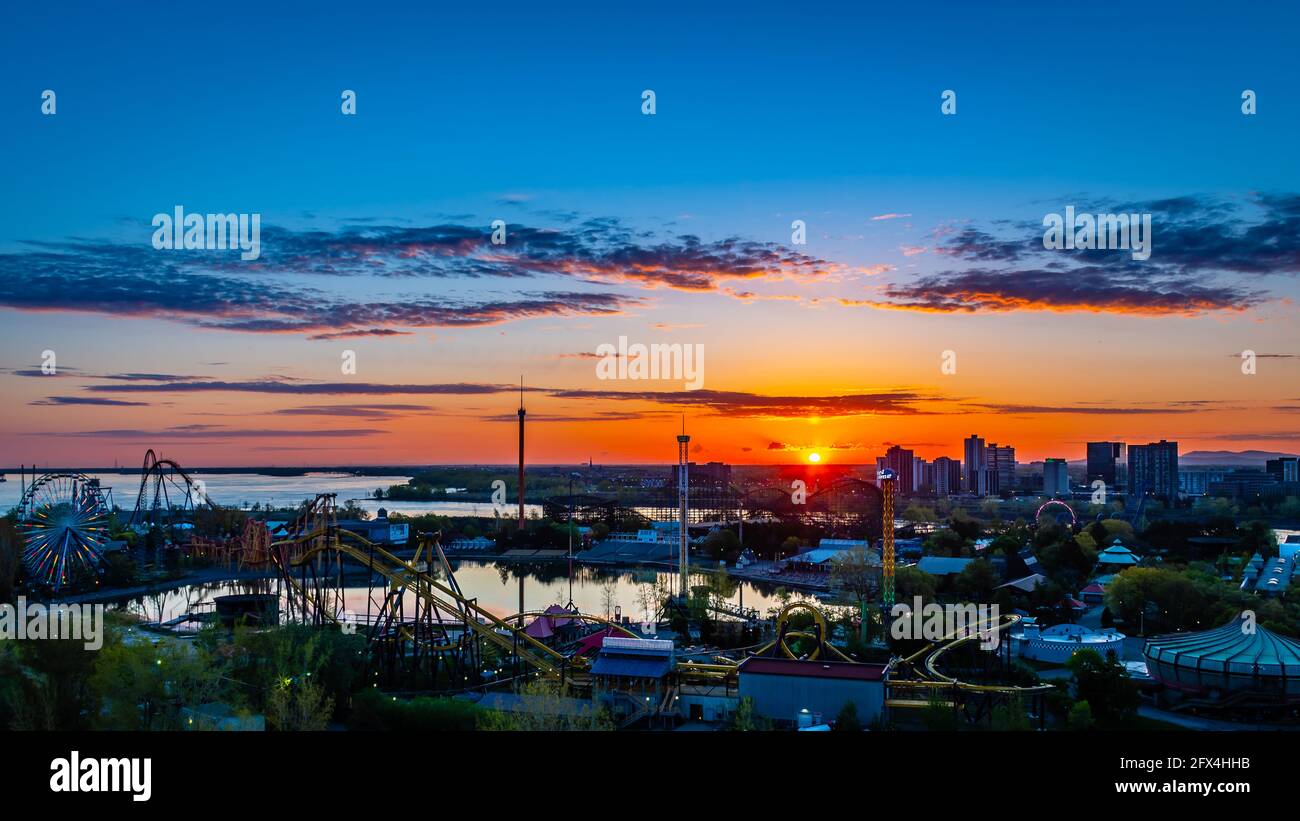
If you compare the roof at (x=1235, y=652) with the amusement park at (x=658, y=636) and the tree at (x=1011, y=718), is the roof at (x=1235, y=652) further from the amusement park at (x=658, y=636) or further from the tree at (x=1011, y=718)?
the tree at (x=1011, y=718)

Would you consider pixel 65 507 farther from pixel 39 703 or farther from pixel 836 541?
pixel 836 541

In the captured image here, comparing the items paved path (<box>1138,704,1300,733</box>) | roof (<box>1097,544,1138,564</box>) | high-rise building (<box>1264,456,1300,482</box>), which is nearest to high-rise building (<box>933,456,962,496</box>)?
high-rise building (<box>1264,456,1300,482</box>)

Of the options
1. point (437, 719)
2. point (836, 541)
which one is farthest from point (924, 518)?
point (437, 719)

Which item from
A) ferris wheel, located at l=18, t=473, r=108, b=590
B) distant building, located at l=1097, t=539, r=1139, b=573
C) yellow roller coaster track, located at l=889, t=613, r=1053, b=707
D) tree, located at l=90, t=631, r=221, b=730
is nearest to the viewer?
tree, located at l=90, t=631, r=221, b=730

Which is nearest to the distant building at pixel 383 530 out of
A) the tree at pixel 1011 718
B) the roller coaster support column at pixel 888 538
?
the roller coaster support column at pixel 888 538

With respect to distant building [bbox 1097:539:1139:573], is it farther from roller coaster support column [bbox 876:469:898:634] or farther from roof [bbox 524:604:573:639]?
roof [bbox 524:604:573:639]

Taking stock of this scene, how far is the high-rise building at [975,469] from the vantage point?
9081 cm

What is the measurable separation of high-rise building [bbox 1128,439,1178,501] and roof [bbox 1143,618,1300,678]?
200 ft

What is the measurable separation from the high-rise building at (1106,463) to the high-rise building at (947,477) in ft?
39.8

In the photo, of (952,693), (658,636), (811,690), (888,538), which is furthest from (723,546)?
(811,690)

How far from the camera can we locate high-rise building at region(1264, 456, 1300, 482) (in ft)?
239
